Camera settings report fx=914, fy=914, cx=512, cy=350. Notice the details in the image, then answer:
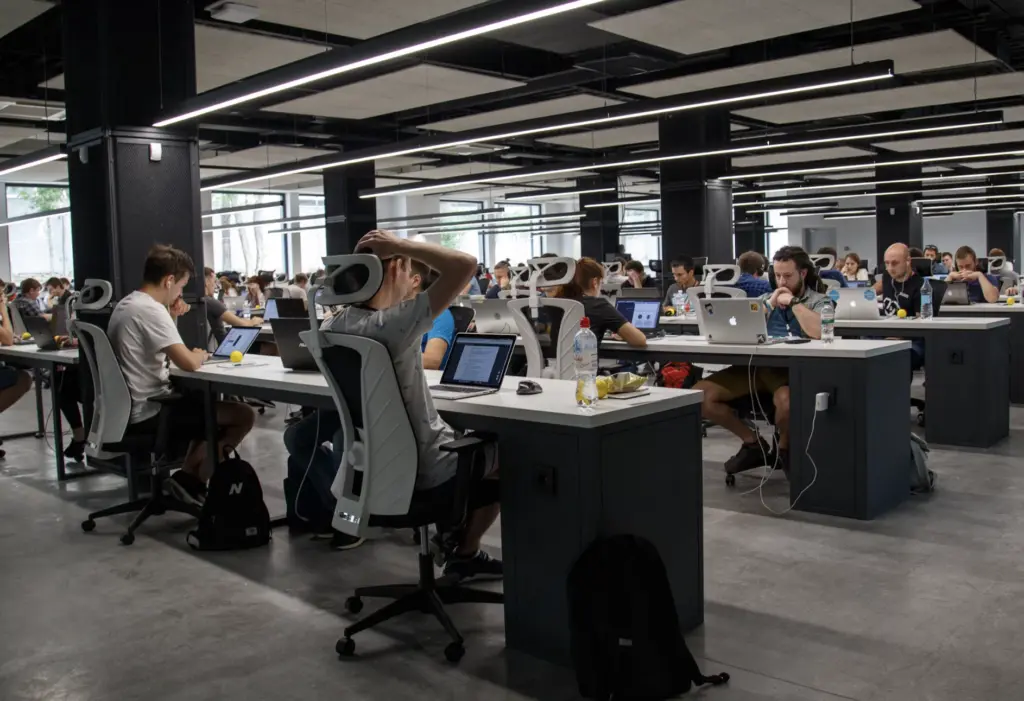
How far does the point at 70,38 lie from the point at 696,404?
16.4 feet

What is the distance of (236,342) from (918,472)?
3871 mm

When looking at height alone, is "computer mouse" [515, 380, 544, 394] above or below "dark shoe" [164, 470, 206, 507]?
above

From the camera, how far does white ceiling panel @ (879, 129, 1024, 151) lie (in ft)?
48.9

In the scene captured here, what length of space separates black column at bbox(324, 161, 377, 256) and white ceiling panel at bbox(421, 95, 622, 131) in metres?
3.52

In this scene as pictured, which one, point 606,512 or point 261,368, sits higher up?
point 261,368

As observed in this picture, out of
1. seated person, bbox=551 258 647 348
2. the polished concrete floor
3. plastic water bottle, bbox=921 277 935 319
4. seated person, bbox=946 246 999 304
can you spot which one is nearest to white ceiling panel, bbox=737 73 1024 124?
seated person, bbox=946 246 999 304

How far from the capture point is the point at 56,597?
374 cm

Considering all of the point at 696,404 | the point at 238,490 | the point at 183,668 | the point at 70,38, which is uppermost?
the point at 70,38

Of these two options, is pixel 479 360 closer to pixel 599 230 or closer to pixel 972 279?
pixel 972 279

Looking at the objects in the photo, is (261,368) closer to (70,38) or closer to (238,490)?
(238,490)

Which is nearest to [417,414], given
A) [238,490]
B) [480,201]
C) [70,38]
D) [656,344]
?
[238,490]

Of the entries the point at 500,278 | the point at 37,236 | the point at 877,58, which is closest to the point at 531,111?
the point at 500,278

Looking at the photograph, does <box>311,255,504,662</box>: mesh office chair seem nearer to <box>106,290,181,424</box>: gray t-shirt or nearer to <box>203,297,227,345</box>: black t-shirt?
<box>106,290,181,424</box>: gray t-shirt

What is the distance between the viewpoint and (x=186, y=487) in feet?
16.4
